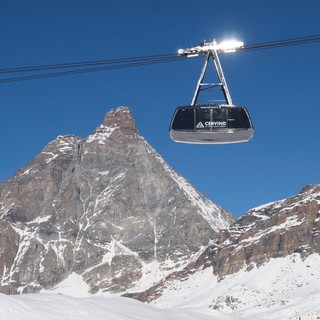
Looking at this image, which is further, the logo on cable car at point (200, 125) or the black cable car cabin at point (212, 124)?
the logo on cable car at point (200, 125)

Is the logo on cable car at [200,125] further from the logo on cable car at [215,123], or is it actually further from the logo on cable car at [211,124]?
the logo on cable car at [215,123]

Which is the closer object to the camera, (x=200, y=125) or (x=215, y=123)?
(x=215, y=123)

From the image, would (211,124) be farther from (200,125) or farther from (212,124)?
(200,125)

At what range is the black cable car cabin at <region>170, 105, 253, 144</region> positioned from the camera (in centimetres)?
3788

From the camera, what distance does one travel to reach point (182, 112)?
38.7 meters

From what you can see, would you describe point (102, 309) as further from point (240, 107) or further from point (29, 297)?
point (240, 107)

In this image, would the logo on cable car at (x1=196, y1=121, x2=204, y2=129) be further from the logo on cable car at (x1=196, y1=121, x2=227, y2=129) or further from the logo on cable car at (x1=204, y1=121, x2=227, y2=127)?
the logo on cable car at (x1=204, y1=121, x2=227, y2=127)

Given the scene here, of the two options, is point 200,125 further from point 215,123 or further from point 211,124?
point 215,123

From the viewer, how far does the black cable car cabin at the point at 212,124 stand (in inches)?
→ 1491

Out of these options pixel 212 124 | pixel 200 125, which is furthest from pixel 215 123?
pixel 200 125

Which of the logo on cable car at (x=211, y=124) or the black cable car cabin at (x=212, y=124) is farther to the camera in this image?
the logo on cable car at (x=211, y=124)

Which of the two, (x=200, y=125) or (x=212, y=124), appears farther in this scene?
(x=200, y=125)

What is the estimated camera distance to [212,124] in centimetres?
3819

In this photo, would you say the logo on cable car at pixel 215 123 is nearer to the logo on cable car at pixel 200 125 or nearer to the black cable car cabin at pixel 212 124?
the black cable car cabin at pixel 212 124
